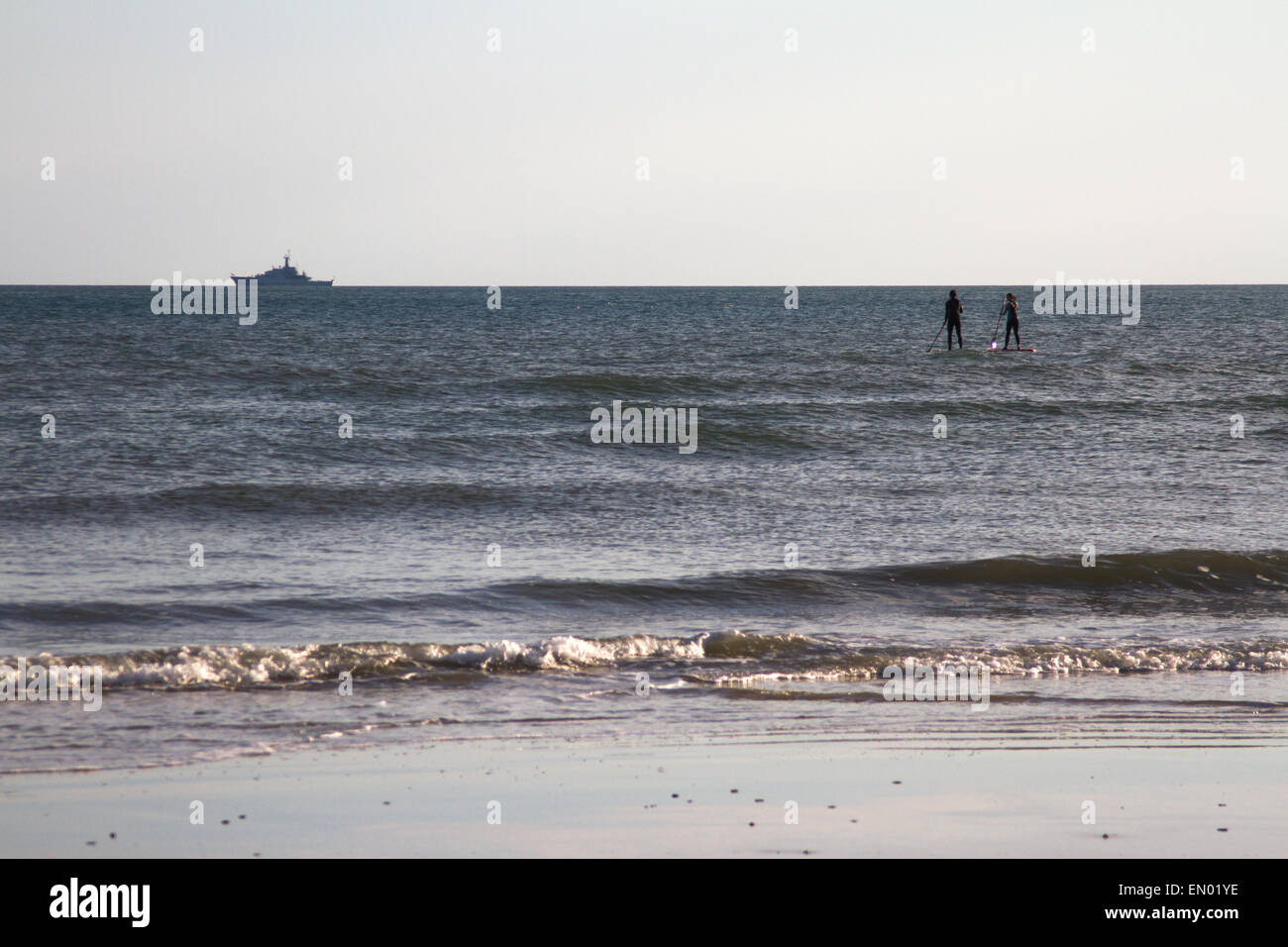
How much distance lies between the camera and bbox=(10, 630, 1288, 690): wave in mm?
8531

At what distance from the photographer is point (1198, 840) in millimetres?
5324

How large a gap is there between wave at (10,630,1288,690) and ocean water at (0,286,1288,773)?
0.04 m

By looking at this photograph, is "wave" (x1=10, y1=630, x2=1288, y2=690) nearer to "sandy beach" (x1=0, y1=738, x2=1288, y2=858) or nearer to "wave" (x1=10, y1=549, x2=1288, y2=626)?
"wave" (x1=10, y1=549, x2=1288, y2=626)

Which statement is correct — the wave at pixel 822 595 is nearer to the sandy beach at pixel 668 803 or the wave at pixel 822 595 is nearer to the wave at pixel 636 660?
the wave at pixel 636 660

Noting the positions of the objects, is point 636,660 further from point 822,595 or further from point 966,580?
point 966,580

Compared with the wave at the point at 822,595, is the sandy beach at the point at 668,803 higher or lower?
lower

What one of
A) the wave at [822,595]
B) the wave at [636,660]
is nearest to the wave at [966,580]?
the wave at [822,595]

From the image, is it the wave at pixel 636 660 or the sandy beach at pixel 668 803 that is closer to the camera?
the sandy beach at pixel 668 803

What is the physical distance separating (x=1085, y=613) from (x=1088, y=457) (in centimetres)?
947

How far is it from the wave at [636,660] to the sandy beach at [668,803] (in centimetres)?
199

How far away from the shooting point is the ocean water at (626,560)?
7.79 m

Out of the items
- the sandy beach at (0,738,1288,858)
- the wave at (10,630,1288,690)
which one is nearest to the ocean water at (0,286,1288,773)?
the wave at (10,630,1288,690)

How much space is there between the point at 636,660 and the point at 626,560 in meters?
3.49

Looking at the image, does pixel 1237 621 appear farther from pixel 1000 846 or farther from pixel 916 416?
pixel 916 416
